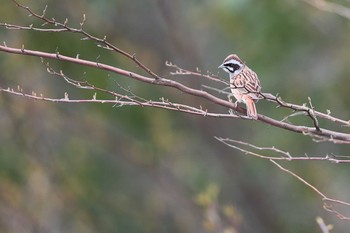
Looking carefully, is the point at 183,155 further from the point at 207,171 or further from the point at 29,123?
the point at 29,123

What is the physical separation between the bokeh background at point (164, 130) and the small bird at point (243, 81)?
5.47 metres

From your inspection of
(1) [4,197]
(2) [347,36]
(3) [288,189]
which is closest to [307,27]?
(2) [347,36]

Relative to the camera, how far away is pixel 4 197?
13.9 metres

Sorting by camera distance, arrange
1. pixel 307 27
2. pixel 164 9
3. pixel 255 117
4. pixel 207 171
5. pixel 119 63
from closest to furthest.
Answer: pixel 255 117 < pixel 119 63 < pixel 307 27 < pixel 164 9 < pixel 207 171

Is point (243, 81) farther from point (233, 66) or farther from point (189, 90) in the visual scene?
point (189, 90)

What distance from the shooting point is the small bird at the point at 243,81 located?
5.36 meters

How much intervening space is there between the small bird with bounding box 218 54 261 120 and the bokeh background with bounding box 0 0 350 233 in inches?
215

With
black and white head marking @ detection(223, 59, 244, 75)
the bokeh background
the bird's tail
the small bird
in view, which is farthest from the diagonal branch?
the bokeh background

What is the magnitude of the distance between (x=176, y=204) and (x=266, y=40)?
4149 mm

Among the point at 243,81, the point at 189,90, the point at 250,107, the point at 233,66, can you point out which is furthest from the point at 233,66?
the point at 189,90

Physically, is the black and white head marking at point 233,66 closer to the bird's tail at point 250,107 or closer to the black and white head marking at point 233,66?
the black and white head marking at point 233,66

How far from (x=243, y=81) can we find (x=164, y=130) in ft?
29.4

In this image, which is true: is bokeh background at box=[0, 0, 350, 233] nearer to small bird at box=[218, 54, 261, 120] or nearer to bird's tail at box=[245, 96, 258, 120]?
small bird at box=[218, 54, 261, 120]

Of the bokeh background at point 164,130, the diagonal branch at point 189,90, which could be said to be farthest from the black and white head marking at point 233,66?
the bokeh background at point 164,130
